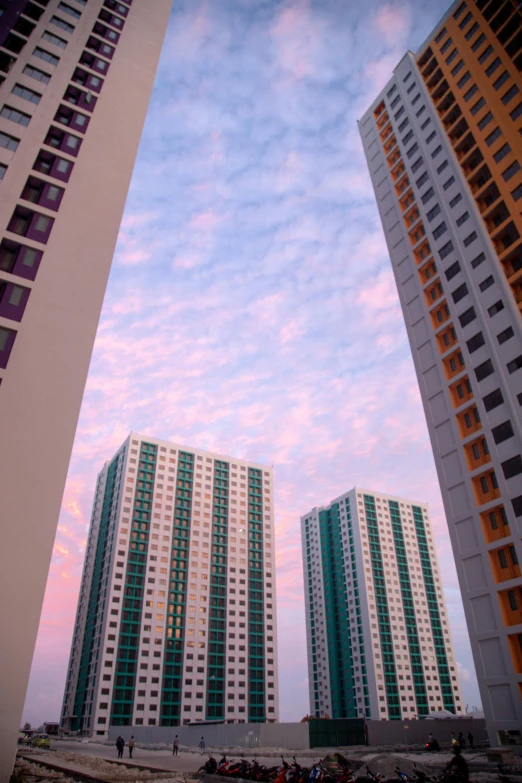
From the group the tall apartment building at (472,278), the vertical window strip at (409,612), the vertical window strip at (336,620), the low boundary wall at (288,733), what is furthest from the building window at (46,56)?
the vertical window strip at (409,612)

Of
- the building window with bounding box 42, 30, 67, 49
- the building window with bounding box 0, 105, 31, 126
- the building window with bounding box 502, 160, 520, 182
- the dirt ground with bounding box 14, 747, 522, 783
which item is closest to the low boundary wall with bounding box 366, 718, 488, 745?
the dirt ground with bounding box 14, 747, 522, 783

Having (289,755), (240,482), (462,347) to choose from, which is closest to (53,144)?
(462,347)

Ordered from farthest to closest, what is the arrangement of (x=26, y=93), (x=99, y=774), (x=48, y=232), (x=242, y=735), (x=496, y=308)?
(x=242, y=735), (x=496, y=308), (x=26, y=93), (x=48, y=232), (x=99, y=774)

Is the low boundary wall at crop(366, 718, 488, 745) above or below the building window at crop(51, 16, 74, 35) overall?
below

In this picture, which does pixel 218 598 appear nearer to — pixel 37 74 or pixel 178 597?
pixel 178 597

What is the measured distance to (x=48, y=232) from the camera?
30.1 m

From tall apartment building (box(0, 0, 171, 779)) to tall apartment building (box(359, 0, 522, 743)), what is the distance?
25528 mm

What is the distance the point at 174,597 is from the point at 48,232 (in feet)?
308

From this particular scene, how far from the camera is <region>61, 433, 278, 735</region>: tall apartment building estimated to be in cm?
9631

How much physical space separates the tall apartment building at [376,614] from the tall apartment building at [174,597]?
24077 millimetres

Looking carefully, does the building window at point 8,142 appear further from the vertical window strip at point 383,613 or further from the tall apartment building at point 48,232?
the vertical window strip at point 383,613

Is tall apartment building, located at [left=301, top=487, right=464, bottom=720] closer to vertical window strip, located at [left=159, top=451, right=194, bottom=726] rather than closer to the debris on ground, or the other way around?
vertical window strip, located at [left=159, top=451, right=194, bottom=726]

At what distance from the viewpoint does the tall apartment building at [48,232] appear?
890 inches

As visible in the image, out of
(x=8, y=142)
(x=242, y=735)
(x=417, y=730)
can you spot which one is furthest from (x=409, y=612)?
(x=8, y=142)
